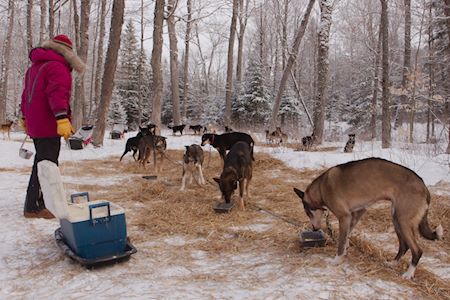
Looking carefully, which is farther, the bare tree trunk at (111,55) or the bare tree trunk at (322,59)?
the bare tree trunk at (322,59)

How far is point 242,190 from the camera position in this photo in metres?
5.95

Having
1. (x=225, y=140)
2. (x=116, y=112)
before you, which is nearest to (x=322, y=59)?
(x=225, y=140)

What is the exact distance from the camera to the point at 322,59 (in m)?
15.2

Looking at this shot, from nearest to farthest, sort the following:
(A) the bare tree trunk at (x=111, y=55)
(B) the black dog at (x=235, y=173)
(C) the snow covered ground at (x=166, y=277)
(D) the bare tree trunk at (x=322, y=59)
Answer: (C) the snow covered ground at (x=166, y=277) < (B) the black dog at (x=235, y=173) < (A) the bare tree trunk at (x=111, y=55) < (D) the bare tree trunk at (x=322, y=59)

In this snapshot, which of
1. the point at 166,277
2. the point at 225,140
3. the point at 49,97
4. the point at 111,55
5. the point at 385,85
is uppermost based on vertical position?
the point at 111,55

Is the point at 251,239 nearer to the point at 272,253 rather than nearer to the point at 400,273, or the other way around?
the point at 272,253

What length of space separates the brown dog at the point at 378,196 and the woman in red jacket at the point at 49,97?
2943 millimetres

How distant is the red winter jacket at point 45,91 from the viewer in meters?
4.31

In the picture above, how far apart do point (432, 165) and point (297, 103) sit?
26.2 meters

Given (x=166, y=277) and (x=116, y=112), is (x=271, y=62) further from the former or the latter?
(x=166, y=277)

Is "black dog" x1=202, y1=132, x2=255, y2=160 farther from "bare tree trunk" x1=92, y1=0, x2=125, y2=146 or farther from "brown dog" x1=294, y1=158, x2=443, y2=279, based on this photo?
"brown dog" x1=294, y1=158, x2=443, y2=279

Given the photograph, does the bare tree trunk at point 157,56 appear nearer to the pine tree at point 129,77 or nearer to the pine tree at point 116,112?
the pine tree at point 116,112

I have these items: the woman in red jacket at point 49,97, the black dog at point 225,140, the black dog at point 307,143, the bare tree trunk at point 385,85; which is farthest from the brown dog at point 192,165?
the bare tree trunk at point 385,85

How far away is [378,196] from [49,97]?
366 centimetres
